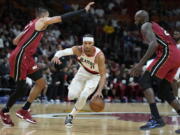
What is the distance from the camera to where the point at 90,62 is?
7.76 meters

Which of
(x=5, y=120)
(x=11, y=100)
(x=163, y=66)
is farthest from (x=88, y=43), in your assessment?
(x=5, y=120)

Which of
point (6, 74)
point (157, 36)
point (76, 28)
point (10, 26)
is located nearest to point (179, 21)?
point (76, 28)

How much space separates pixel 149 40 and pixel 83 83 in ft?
5.34

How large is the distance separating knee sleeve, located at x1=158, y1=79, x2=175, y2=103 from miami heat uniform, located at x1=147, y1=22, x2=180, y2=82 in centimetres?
9

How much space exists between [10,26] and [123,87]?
4.72m

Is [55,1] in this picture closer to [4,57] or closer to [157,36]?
[4,57]

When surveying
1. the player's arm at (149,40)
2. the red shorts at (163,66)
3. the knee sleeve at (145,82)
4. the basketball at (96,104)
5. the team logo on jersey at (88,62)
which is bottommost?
the basketball at (96,104)

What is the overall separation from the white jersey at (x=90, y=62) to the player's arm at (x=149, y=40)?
43.2 inches

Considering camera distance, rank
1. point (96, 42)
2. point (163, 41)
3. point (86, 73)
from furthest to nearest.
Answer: point (96, 42), point (86, 73), point (163, 41)

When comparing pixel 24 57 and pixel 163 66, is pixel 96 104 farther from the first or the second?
pixel 24 57

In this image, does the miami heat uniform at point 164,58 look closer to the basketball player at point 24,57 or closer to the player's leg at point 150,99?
the player's leg at point 150,99

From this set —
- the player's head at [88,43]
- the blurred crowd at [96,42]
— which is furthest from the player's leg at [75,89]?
the blurred crowd at [96,42]

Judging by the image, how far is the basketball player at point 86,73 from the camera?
25.1ft

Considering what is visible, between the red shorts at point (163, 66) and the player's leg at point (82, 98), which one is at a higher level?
the red shorts at point (163, 66)
